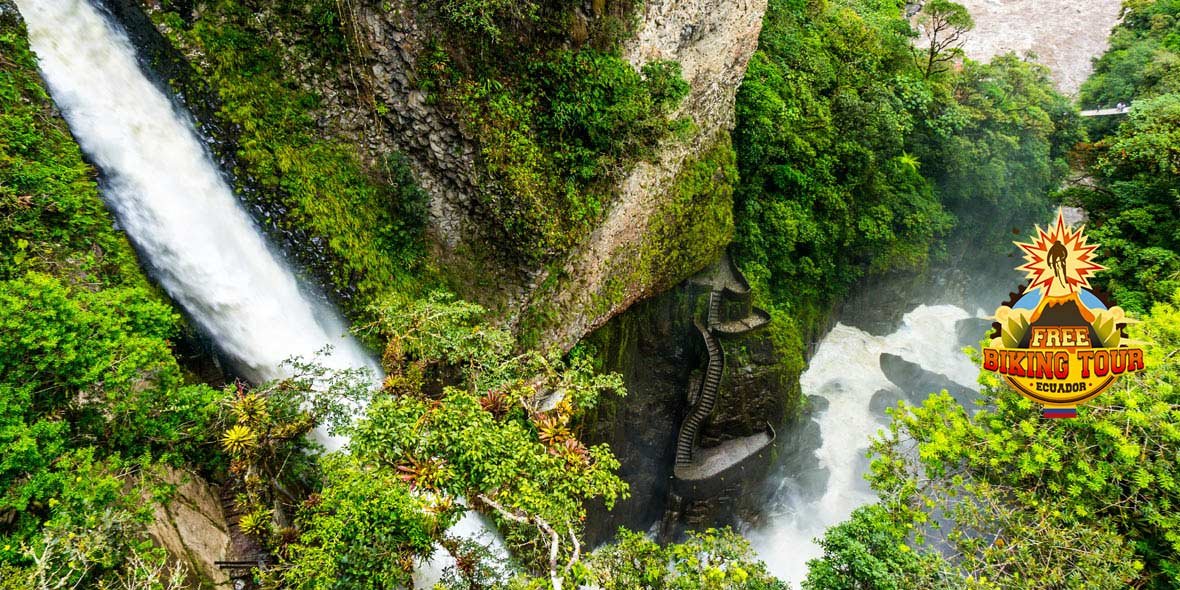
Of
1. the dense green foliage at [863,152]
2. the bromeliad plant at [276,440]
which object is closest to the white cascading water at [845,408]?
the dense green foliage at [863,152]

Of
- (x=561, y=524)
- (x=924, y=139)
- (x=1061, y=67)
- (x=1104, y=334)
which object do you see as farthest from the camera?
(x=1061, y=67)

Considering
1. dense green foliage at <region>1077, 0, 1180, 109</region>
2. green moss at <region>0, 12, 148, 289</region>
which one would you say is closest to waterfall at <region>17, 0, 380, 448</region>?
green moss at <region>0, 12, 148, 289</region>

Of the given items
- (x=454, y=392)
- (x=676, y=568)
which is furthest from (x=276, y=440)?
(x=676, y=568)

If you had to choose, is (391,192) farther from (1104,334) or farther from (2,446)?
(1104,334)

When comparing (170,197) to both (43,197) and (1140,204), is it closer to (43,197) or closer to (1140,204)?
(43,197)

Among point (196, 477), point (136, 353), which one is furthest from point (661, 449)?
point (136, 353)

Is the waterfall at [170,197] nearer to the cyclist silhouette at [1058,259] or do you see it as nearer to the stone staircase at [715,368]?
the stone staircase at [715,368]

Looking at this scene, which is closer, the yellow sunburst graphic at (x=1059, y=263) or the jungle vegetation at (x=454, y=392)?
the jungle vegetation at (x=454, y=392)
